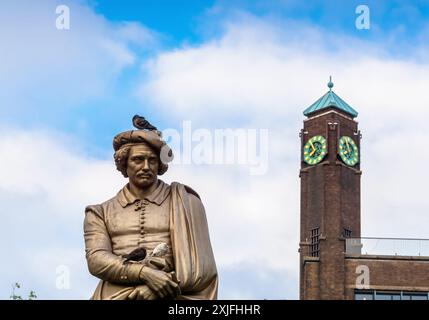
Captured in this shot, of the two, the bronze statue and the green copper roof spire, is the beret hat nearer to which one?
the bronze statue

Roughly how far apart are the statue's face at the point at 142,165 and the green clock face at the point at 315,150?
63861 millimetres

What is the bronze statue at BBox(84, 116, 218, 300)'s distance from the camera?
1325 cm

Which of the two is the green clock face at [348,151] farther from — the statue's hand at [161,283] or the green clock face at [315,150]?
the statue's hand at [161,283]

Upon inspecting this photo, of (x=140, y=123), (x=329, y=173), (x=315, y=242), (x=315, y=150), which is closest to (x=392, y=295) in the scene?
(x=315, y=242)

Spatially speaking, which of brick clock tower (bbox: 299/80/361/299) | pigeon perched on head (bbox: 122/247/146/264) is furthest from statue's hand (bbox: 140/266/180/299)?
brick clock tower (bbox: 299/80/361/299)

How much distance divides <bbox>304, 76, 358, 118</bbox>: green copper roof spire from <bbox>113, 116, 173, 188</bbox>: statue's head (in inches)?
2552

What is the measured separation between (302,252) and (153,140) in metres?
61.8

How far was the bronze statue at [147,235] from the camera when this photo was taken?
13.2 metres

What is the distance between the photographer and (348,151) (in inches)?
3088

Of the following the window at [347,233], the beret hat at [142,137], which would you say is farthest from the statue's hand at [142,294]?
the window at [347,233]

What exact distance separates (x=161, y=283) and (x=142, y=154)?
56.0 inches
